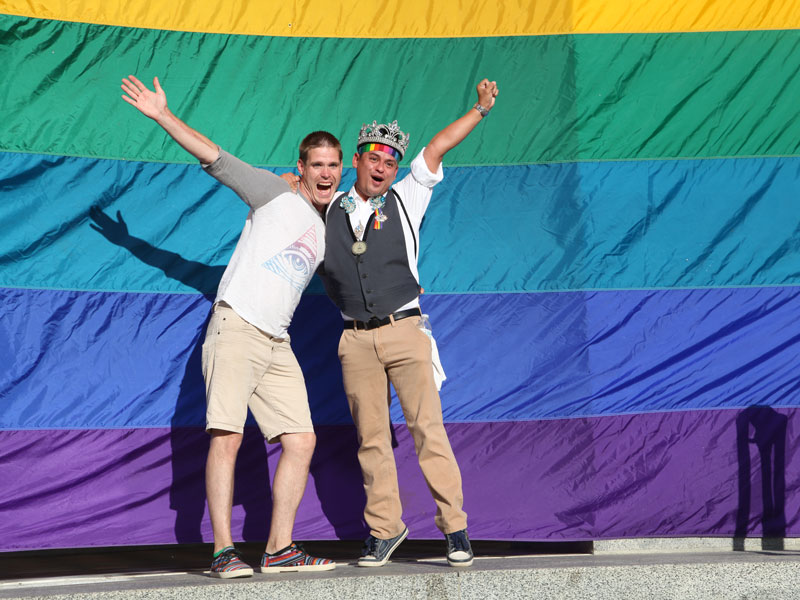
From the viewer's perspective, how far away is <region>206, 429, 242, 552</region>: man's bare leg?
3230 millimetres

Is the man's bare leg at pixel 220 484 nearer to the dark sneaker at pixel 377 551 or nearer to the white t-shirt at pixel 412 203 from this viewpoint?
the dark sneaker at pixel 377 551

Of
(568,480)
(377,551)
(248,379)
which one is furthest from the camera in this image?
(568,480)

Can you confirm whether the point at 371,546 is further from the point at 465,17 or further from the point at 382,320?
the point at 465,17

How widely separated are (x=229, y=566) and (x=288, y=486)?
36 cm

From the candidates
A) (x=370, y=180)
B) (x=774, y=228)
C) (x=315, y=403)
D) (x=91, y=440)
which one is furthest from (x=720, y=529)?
(x=91, y=440)

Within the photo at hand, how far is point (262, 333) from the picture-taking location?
338 centimetres

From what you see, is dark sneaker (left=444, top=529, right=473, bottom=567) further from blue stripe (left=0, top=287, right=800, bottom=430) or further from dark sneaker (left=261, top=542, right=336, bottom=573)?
blue stripe (left=0, top=287, right=800, bottom=430)

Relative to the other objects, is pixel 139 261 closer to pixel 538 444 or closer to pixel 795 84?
pixel 538 444

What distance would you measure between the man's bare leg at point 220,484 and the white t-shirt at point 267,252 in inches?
17.7

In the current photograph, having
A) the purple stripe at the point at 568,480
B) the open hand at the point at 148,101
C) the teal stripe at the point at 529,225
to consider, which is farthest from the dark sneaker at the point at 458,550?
the open hand at the point at 148,101

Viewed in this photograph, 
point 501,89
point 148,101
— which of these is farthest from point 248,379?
point 501,89

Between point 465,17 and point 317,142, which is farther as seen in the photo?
point 465,17

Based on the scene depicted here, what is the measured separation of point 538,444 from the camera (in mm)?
4004

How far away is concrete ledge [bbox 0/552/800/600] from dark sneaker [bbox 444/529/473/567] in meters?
0.05
